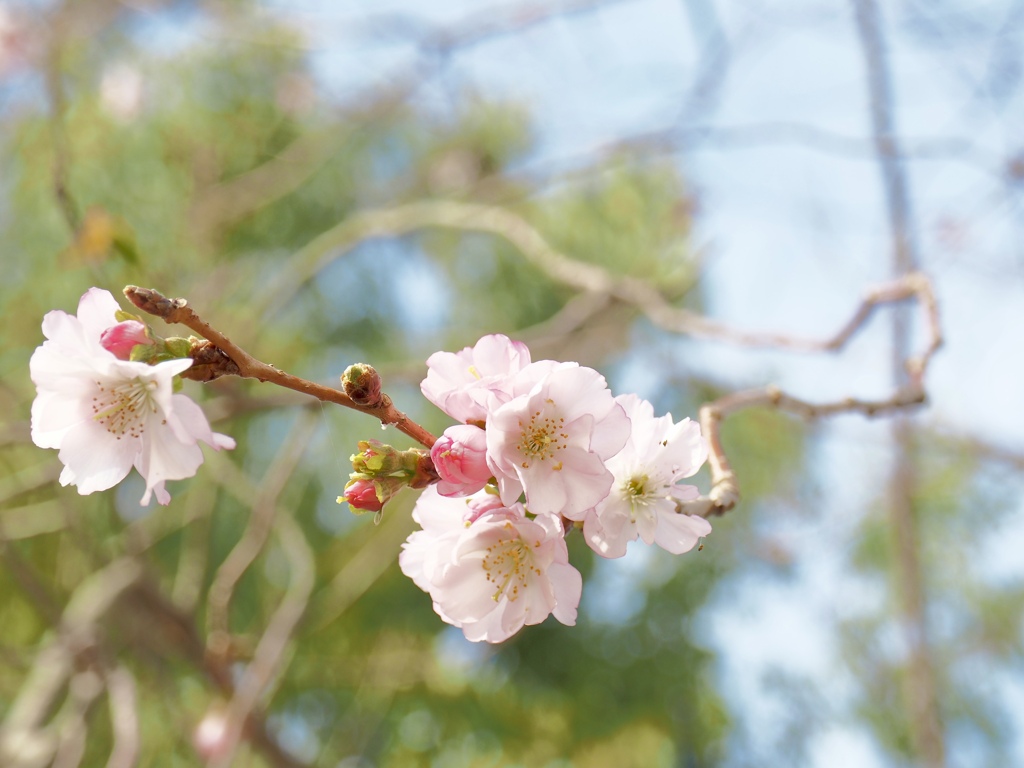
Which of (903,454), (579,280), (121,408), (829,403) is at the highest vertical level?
(121,408)

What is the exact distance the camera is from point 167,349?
0.58 m

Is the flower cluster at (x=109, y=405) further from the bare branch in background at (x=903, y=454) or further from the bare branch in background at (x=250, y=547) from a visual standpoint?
the bare branch in background at (x=903, y=454)

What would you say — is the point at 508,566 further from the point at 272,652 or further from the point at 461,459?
the point at 272,652

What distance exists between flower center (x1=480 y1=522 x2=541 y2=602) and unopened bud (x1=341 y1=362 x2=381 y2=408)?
0.13 meters

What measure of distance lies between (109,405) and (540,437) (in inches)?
12.7

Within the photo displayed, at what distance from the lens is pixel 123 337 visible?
1.88ft

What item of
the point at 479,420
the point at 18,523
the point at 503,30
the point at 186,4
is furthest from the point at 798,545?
the point at 186,4

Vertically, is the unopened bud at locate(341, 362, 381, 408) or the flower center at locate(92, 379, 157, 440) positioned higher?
the unopened bud at locate(341, 362, 381, 408)

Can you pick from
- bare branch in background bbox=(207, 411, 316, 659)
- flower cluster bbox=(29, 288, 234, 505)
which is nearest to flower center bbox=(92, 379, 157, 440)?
flower cluster bbox=(29, 288, 234, 505)

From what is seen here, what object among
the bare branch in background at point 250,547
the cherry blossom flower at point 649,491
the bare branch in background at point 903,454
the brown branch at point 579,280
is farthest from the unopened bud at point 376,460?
the bare branch in background at point 903,454

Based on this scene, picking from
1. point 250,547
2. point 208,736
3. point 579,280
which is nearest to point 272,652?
point 250,547

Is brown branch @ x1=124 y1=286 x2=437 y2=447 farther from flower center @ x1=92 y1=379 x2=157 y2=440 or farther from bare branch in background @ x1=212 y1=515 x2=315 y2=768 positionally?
bare branch in background @ x1=212 y1=515 x2=315 y2=768

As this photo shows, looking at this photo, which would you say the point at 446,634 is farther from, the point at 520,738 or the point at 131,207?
the point at 131,207

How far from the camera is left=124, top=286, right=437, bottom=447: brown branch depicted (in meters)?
0.53
